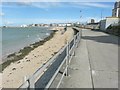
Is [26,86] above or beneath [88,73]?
above

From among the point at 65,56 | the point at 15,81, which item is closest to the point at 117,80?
the point at 65,56

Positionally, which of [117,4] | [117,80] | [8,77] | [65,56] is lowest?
[8,77]

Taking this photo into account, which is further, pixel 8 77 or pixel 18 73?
pixel 18 73

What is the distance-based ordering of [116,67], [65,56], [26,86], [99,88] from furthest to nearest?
1. [116,67]
2. [65,56]
3. [99,88]
4. [26,86]

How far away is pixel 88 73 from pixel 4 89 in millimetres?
6501

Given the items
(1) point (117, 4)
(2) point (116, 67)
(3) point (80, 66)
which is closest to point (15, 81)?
(3) point (80, 66)

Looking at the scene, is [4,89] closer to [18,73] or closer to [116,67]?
[18,73]

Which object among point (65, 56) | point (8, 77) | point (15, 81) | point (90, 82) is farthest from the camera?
point (8, 77)

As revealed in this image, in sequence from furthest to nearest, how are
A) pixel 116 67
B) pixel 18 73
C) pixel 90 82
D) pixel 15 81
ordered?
pixel 18 73 < pixel 15 81 < pixel 116 67 < pixel 90 82

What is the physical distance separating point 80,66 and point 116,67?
1.46 meters

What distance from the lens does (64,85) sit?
659cm

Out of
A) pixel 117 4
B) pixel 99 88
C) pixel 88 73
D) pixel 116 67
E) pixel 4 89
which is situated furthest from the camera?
pixel 117 4

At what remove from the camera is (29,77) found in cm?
274

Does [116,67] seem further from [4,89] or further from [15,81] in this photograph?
[15,81]
